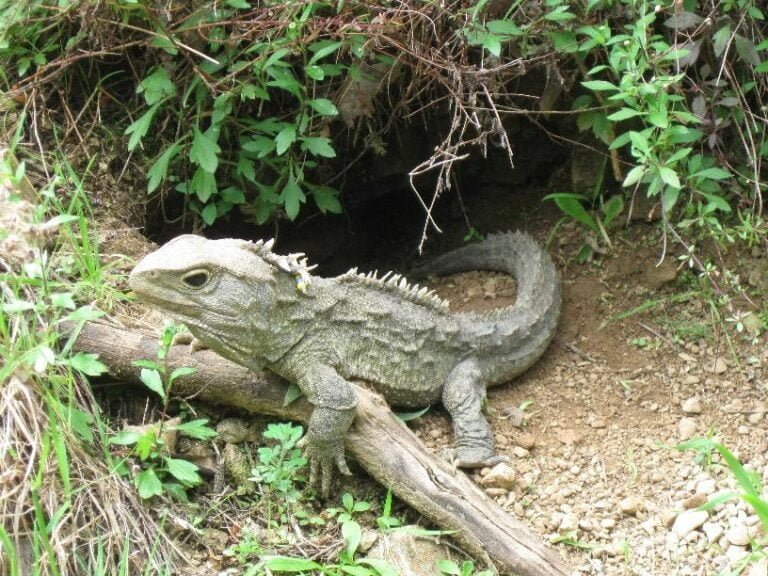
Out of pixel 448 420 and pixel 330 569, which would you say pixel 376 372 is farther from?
pixel 330 569

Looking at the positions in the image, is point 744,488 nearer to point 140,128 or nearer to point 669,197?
point 669,197

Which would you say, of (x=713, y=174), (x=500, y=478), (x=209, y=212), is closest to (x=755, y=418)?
(x=713, y=174)

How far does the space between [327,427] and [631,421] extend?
2007 millimetres

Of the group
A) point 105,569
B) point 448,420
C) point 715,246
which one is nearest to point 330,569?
point 105,569

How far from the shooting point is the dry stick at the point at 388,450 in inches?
164

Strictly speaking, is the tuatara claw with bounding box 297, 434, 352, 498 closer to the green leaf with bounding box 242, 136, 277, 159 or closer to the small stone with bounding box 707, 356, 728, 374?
the green leaf with bounding box 242, 136, 277, 159

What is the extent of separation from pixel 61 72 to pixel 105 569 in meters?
3.45

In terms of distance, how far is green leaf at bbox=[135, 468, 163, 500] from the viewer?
3.88 m

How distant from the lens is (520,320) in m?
5.70

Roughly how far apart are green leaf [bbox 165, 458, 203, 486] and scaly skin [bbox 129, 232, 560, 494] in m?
0.61

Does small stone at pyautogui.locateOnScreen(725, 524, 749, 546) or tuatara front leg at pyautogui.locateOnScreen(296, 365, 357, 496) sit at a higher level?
tuatara front leg at pyautogui.locateOnScreen(296, 365, 357, 496)

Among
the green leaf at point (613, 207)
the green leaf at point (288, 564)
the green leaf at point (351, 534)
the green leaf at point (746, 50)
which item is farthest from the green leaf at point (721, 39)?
the green leaf at point (288, 564)

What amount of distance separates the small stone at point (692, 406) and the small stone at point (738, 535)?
1.03 meters

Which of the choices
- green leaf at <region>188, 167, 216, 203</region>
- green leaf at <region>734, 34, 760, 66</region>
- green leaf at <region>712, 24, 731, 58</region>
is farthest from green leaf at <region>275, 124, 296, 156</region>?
green leaf at <region>734, 34, 760, 66</region>
